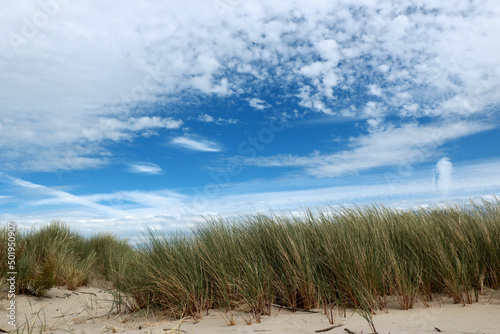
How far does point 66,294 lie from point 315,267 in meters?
5.78

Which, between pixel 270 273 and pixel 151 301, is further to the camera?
pixel 151 301

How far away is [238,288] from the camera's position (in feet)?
14.3

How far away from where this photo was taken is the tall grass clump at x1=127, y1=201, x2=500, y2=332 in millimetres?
4410

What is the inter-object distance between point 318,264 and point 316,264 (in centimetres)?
4

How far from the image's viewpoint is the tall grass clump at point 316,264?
14.5ft

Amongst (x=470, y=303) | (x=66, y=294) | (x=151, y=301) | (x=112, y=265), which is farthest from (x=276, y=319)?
(x=112, y=265)

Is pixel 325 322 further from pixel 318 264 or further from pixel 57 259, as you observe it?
pixel 57 259

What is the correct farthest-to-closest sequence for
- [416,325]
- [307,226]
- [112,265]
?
[112,265] < [307,226] < [416,325]

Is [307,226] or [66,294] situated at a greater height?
[307,226]

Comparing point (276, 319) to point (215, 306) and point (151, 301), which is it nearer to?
point (215, 306)

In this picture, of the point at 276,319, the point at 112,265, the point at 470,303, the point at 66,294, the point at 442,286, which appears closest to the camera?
the point at 276,319

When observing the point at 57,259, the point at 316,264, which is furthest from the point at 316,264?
the point at 57,259

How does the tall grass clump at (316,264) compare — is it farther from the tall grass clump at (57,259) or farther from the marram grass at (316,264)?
the tall grass clump at (57,259)

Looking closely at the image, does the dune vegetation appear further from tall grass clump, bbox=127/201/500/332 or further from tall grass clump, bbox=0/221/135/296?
tall grass clump, bbox=0/221/135/296
